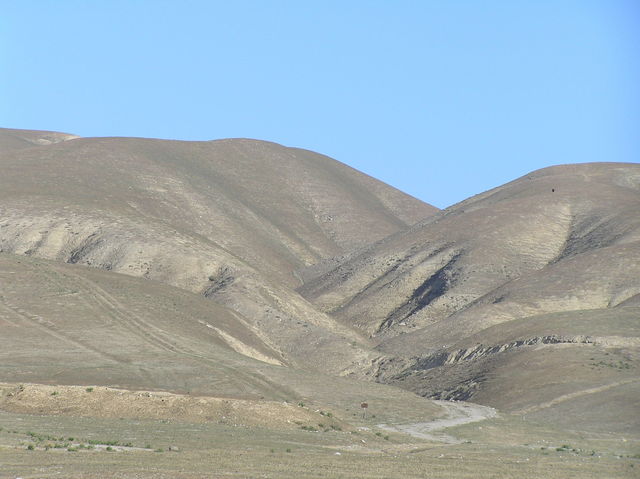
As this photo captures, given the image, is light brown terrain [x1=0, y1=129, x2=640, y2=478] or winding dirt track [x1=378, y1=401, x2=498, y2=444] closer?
light brown terrain [x1=0, y1=129, x2=640, y2=478]

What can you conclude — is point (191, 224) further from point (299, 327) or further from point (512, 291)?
point (512, 291)

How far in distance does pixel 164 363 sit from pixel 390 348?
37791 millimetres

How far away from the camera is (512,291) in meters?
109

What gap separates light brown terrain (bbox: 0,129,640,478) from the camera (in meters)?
42.1

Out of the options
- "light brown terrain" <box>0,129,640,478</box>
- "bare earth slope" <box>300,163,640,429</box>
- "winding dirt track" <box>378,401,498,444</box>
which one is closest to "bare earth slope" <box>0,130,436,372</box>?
"light brown terrain" <box>0,129,640,478</box>

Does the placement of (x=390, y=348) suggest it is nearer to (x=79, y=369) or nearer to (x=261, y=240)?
(x=79, y=369)

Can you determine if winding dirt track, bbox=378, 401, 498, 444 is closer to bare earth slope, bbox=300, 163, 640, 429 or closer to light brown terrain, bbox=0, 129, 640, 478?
light brown terrain, bbox=0, 129, 640, 478

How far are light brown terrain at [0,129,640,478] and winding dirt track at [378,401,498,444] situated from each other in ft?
1.12

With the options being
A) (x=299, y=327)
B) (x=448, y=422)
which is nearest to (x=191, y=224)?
(x=299, y=327)

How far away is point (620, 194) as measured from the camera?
5881 inches

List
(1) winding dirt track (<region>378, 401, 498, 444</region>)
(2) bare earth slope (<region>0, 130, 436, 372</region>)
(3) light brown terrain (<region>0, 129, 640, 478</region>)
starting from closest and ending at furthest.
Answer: (3) light brown terrain (<region>0, 129, 640, 478</region>), (1) winding dirt track (<region>378, 401, 498, 444</region>), (2) bare earth slope (<region>0, 130, 436, 372</region>)

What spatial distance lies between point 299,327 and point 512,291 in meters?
23.0

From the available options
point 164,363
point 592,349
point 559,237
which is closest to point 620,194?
point 559,237

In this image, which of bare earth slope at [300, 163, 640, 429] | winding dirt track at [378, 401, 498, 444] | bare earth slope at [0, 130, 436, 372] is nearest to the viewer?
winding dirt track at [378, 401, 498, 444]
